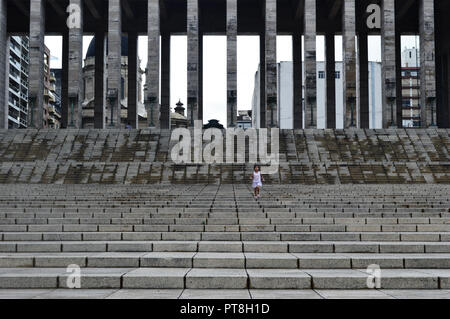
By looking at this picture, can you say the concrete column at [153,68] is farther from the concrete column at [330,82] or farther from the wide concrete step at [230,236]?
the wide concrete step at [230,236]

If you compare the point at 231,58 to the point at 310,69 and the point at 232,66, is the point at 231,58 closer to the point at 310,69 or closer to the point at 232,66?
the point at 232,66

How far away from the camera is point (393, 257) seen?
9.02 m

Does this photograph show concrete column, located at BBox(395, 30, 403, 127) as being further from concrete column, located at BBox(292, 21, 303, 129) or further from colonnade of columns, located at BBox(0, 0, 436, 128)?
concrete column, located at BBox(292, 21, 303, 129)

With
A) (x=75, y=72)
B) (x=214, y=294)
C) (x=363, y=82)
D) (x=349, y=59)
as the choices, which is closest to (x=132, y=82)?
(x=75, y=72)

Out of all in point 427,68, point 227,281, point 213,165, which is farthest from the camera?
point 427,68

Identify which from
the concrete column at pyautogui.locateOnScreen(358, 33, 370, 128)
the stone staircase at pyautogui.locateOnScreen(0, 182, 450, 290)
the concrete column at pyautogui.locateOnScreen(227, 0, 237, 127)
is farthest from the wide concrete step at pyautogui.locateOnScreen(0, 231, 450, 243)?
the concrete column at pyautogui.locateOnScreen(358, 33, 370, 128)

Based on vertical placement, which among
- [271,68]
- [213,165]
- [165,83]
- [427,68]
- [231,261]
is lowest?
[231,261]

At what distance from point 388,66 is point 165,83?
21157 millimetres

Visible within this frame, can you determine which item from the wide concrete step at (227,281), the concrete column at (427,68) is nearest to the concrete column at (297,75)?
the concrete column at (427,68)

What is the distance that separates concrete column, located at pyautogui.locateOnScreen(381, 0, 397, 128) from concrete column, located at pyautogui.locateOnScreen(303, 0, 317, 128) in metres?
5.59

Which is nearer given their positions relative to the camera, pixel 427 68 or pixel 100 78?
pixel 427 68

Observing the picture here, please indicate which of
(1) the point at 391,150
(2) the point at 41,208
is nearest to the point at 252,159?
(1) the point at 391,150

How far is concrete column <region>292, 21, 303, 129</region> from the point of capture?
49.2 meters

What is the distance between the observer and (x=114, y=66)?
42562mm
